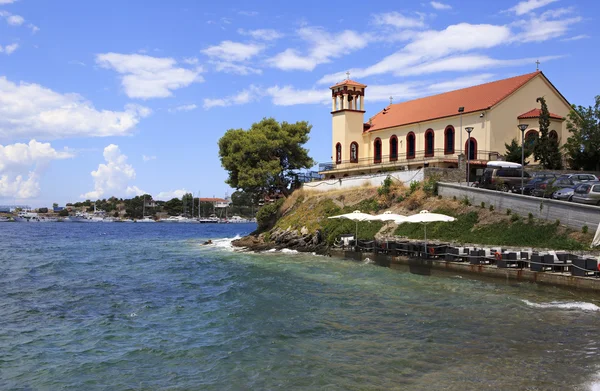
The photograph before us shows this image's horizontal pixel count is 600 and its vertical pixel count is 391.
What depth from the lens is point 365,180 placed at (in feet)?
148

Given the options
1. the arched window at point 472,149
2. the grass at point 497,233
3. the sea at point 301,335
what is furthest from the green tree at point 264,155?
the sea at point 301,335

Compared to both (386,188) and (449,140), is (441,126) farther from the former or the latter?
(386,188)

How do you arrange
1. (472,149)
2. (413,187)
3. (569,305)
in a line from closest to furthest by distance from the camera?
(569,305), (413,187), (472,149)

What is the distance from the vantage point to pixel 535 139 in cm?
4169

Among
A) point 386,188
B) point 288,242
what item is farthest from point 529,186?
point 288,242

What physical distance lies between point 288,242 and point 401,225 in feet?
36.3

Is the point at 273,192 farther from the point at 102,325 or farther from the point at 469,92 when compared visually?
the point at 102,325

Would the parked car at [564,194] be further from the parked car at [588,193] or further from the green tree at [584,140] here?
the green tree at [584,140]

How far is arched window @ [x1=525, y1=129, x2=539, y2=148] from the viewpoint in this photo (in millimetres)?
42344

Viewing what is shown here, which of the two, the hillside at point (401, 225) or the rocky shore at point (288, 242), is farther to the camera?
the rocky shore at point (288, 242)

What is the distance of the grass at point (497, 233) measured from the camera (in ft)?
80.0

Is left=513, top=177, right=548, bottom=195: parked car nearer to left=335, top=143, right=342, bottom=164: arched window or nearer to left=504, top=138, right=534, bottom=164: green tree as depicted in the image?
left=504, top=138, right=534, bottom=164: green tree

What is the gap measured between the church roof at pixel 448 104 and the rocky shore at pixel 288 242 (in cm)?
1775

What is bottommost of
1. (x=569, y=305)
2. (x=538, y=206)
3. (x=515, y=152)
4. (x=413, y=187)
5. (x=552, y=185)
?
(x=569, y=305)
